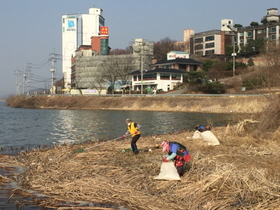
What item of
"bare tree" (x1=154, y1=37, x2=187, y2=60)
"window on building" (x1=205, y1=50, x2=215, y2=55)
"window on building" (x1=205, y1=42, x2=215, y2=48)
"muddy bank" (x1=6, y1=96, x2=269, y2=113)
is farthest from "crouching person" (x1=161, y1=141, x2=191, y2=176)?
"bare tree" (x1=154, y1=37, x2=187, y2=60)

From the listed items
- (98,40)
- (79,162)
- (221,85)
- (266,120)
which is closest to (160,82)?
(221,85)

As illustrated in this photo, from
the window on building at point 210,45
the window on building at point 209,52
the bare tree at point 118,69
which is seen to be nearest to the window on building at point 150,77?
the bare tree at point 118,69

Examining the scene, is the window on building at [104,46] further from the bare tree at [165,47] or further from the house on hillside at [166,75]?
the house on hillside at [166,75]

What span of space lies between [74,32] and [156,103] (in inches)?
3528

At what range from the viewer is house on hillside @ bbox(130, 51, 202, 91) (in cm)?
7862

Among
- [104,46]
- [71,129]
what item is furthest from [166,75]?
[71,129]

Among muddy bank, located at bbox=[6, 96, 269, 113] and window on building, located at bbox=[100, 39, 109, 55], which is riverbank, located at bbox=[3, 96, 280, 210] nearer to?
muddy bank, located at bbox=[6, 96, 269, 113]

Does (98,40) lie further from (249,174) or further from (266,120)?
(249,174)

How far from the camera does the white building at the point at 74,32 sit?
139750 mm

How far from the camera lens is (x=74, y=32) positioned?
139750mm

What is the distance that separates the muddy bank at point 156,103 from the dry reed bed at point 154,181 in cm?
2855

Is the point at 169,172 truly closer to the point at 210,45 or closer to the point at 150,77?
the point at 150,77

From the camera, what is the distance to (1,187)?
32.8 ft

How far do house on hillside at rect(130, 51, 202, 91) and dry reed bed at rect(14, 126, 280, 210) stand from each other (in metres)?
61.1
